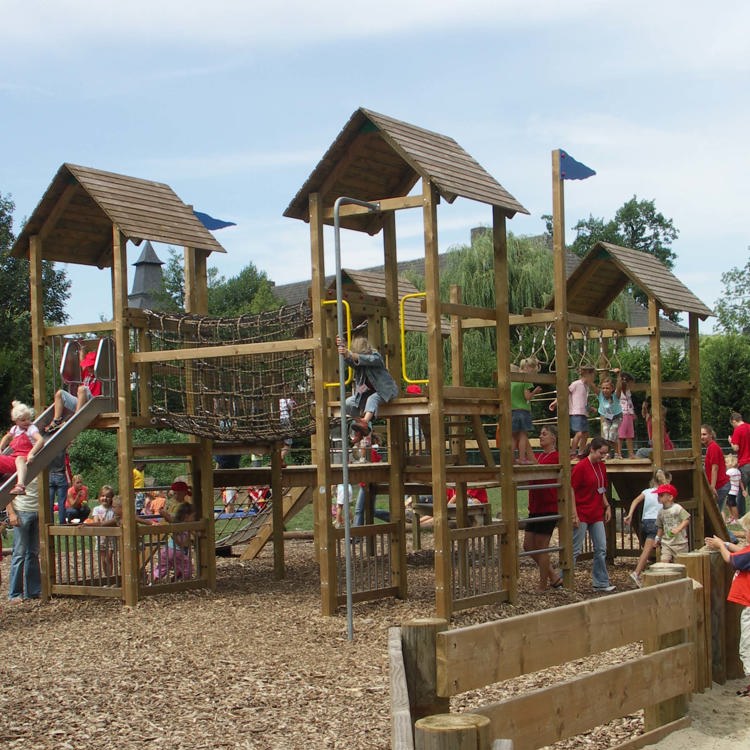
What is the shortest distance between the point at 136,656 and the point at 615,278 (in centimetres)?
931

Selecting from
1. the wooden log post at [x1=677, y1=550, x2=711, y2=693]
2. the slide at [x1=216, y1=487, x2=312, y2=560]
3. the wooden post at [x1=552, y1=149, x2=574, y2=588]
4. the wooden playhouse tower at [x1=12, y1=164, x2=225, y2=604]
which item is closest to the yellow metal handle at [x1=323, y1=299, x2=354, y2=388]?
the wooden playhouse tower at [x1=12, y1=164, x2=225, y2=604]

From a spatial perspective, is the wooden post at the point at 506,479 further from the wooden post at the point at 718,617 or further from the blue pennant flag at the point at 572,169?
the wooden post at the point at 718,617

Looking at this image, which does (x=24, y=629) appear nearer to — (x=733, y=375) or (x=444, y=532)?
(x=444, y=532)

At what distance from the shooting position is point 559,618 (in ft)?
18.2

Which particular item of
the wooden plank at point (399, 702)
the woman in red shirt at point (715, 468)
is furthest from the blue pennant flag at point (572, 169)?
the wooden plank at point (399, 702)

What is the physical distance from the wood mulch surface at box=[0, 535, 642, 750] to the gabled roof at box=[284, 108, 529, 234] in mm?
3935

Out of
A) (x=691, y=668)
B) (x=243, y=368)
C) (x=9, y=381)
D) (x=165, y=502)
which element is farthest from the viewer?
(x=9, y=381)

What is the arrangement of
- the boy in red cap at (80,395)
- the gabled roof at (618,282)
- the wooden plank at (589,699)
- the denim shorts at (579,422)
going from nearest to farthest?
the wooden plank at (589,699) < the boy in red cap at (80,395) < the denim shorts at (579,422) < the gabled roof at (618,282)

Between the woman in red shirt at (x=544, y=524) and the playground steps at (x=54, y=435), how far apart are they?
468 cm

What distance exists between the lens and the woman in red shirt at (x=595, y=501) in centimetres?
1266

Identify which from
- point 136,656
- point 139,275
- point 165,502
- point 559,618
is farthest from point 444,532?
point 139,275

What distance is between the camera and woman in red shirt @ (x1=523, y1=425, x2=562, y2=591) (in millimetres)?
12453

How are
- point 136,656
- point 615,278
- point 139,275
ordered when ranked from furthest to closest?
point 139,275 → point 615,278 → point 136,656

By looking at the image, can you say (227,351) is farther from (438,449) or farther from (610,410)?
(610,410)
